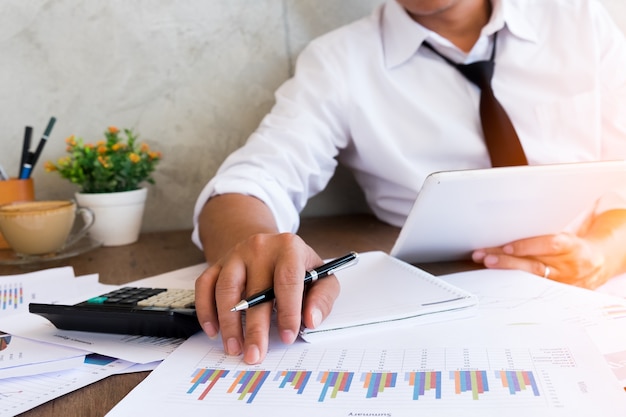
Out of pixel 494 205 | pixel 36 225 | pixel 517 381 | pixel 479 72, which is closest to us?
pixel 517 381

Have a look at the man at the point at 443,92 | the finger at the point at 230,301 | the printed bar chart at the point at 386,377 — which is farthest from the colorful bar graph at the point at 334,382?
the man at the point at 443,92

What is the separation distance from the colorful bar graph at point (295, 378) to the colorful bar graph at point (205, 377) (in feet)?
0.17

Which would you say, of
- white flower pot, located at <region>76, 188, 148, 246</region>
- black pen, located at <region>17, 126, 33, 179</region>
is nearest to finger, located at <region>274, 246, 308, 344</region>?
white flower pot, located at <region>76, 188, 148, 246</region>

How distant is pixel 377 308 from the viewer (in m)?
0.63

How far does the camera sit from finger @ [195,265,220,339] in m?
0.58

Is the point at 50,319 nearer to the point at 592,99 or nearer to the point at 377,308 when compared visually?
the point at 377,308

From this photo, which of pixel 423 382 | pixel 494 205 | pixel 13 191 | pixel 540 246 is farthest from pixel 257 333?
Answer: pixel 13 191

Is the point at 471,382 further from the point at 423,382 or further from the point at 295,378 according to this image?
the point at 295,378

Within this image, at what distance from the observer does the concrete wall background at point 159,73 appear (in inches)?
49.0

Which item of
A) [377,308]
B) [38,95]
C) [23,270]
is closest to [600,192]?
[377,308]

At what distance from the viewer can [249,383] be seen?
491 mm

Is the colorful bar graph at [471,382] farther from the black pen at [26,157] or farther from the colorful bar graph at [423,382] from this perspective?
the black pen at [26,157]

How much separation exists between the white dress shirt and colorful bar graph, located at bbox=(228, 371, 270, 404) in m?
0.71

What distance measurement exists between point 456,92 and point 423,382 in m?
0.89
